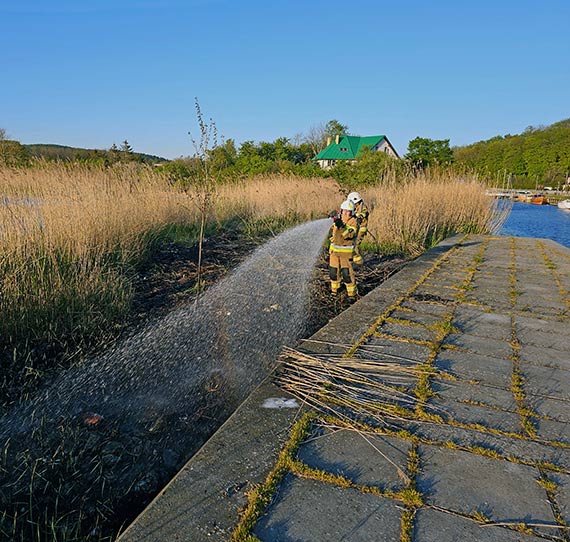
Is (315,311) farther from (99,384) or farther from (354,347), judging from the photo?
(99,384)

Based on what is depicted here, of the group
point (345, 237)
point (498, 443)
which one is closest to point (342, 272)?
point (345, 237)

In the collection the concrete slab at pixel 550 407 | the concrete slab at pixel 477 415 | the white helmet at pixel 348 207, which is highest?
the white helmet at pixel 348 207

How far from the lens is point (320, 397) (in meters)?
2.03

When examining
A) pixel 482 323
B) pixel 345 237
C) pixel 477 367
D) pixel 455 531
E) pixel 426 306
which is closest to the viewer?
pixel 455 531

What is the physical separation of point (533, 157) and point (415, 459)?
75.7m

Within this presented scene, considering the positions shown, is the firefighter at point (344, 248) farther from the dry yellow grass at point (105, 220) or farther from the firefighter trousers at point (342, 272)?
the dry yellow grass at point (105, 220)

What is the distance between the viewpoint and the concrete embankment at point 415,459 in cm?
125

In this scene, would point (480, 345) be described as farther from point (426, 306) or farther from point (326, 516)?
point (326, 516)

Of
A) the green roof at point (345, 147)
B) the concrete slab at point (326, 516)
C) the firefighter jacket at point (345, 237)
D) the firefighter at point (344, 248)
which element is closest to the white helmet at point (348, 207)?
the firefighter at point (344, 248)


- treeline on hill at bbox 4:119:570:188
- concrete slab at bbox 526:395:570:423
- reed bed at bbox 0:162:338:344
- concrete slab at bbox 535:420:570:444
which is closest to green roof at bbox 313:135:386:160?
treeline on hill at bbox 4:119:570:188

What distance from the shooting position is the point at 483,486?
1.43 meters

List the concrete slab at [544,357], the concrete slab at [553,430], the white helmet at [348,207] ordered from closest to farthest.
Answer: the concrete slab at [553,430]
the concrete slab at [544,357]
the white helmet at [348,207]

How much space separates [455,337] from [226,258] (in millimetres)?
4110

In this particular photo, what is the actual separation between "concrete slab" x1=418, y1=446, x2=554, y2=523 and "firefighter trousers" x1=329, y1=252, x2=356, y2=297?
3140 millimetres
